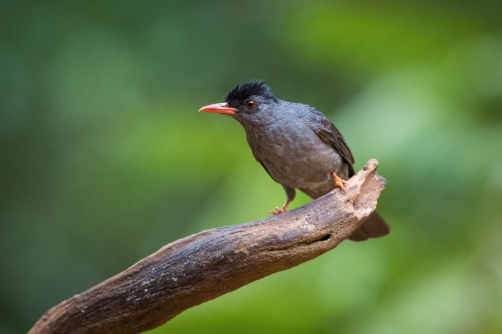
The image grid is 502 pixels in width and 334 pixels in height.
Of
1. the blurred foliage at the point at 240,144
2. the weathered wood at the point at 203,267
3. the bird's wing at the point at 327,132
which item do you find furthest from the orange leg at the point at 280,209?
the weathered wood at the point at 203,267

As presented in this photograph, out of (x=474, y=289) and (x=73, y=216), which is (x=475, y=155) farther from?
(x=73, y=216)

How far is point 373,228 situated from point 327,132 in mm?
736

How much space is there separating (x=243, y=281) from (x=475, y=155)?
1986 millimetres

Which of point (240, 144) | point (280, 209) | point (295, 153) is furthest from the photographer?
point (240, 144)

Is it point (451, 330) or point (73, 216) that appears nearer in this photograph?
point (451, 330)

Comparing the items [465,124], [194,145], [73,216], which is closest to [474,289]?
[465,124]

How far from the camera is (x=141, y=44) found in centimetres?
554

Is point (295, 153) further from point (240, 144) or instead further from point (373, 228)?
point (240, 144)

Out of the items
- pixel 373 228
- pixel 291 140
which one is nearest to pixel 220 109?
pixel 291 140

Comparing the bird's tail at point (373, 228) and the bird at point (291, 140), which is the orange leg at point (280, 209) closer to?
the bird at point (291, 140)

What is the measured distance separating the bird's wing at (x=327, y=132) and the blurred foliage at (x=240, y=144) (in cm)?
29

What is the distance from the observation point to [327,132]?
13.0 feet

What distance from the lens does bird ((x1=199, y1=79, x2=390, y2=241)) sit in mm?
3887

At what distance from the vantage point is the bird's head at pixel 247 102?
398cm
